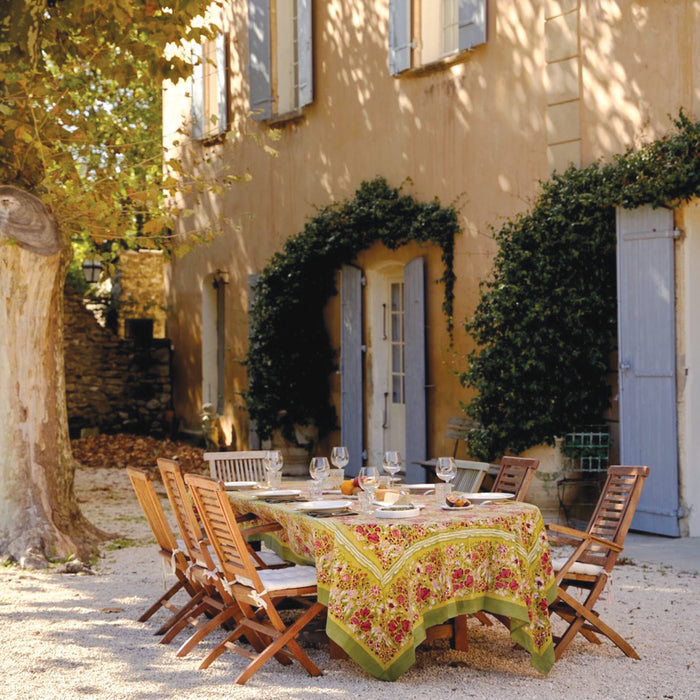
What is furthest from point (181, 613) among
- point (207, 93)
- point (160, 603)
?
point (207, 93)

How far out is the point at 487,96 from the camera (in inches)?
394

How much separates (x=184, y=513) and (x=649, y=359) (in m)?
Answer: 4.15

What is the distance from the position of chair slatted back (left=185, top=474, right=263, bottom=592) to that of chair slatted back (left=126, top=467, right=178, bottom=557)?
664 mm

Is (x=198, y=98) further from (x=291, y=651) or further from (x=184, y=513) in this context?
(x=291, y=651)

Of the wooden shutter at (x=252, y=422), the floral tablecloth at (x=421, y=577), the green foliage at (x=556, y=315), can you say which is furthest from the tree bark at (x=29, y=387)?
the wooden shutter at (x=252, y=422)

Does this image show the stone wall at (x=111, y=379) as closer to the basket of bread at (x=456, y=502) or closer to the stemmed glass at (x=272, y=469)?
the stemmed glass at (x=272, y=469)

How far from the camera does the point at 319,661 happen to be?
510 centimetres

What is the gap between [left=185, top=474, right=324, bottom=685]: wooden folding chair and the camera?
15.7 ft

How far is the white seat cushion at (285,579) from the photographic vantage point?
4.85 m

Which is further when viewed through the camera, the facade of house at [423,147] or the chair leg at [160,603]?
the facade of house at [423,147]

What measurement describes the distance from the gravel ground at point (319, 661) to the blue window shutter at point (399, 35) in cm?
571

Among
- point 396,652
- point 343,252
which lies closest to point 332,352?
point 343,252

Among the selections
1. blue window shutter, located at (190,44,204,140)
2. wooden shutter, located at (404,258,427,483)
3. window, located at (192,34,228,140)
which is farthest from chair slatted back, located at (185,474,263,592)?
blue window shutter, located at (190,44,204,140)

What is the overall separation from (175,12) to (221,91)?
6.76 metres
